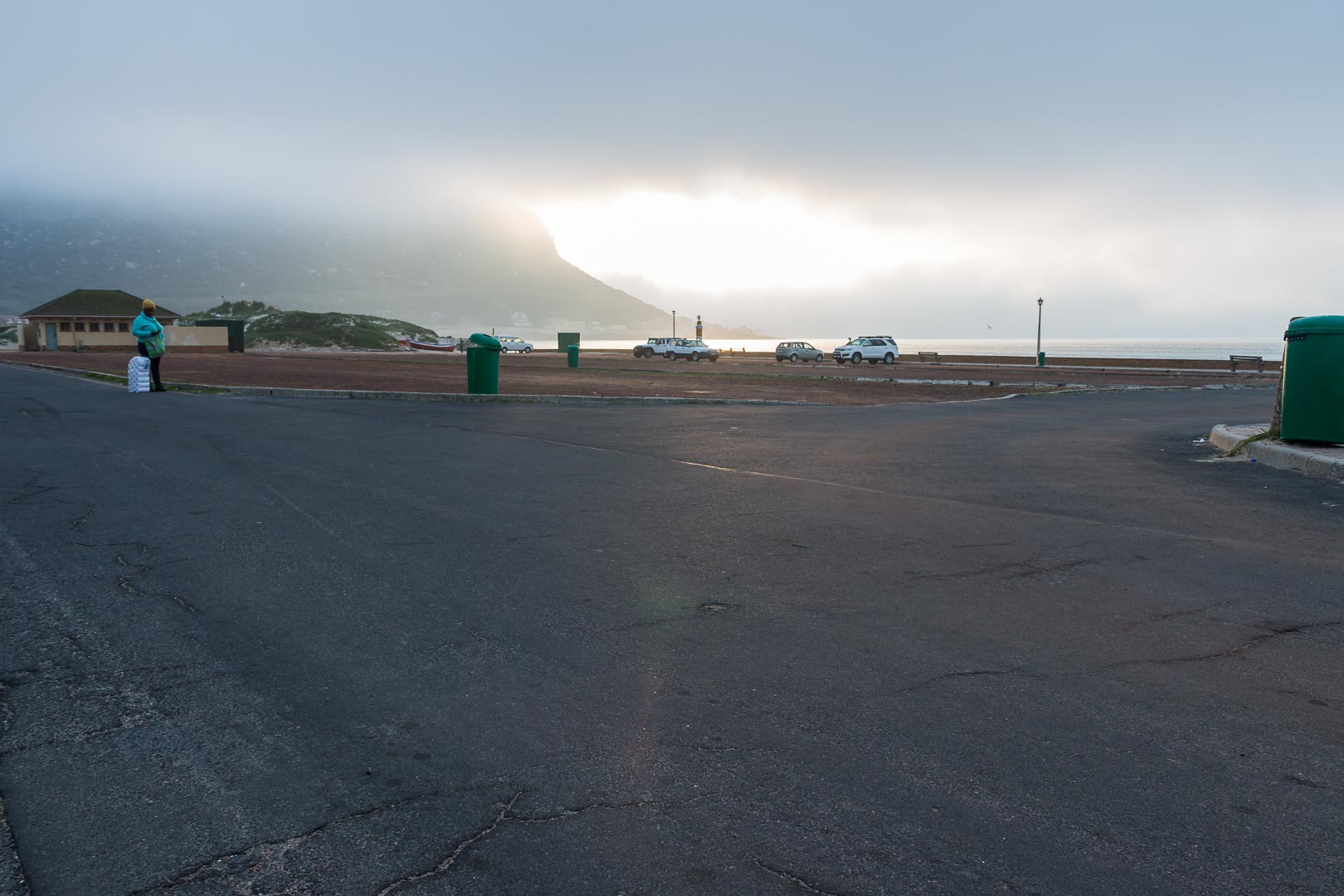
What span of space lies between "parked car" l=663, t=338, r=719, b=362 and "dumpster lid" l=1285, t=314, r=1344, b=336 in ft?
190

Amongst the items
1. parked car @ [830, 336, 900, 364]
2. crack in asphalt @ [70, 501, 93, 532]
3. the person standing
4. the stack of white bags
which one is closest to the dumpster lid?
crack in asphalt @ [70, 501, 93, 532]

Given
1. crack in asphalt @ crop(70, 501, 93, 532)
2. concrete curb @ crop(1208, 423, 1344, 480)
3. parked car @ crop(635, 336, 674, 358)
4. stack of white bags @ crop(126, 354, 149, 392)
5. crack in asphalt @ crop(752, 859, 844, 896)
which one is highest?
parked car @ crop(635, 336, 674, 358)

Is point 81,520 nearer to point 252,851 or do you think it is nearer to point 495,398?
point 252,851

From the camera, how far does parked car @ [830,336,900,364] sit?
6606cm

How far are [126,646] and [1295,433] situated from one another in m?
12.6

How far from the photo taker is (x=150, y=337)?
21359 millimetres

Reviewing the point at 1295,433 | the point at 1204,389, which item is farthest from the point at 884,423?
the point at 1204,389

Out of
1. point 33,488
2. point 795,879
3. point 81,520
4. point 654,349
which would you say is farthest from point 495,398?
point 654,349

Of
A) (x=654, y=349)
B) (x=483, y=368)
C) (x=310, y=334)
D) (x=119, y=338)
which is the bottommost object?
(x=483, y=368)

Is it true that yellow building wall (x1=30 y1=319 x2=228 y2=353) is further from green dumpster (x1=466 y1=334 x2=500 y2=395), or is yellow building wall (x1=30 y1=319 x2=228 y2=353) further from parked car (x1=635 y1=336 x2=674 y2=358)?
green dumpster (x1=466 y1=334 x2=500 y2=395)

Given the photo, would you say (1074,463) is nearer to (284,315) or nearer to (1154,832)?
(1154,832)

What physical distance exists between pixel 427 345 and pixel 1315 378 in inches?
4306

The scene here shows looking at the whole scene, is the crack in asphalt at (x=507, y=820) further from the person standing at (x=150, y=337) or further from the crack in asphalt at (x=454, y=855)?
the person standing at (x=150, y=337)

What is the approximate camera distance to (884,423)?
679 inches
